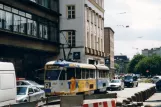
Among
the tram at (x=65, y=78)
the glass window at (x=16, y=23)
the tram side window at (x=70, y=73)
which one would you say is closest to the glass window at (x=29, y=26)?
the glass window at (x=16, y=23)

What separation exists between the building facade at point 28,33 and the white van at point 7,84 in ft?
54.2

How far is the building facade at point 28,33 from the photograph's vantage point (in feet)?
110

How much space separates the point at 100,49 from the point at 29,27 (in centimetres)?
2541

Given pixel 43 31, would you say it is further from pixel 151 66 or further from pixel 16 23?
pixel 151 66

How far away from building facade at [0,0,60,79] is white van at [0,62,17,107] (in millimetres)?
16519

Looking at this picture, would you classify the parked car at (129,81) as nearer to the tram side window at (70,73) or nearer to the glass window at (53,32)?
the glass window at (53,32)

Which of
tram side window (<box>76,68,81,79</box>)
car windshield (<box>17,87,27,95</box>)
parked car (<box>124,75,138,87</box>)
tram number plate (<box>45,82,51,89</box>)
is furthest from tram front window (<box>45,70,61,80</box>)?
parked car (<box>124,75,138,87</box>)

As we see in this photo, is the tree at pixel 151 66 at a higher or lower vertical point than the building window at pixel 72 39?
lower

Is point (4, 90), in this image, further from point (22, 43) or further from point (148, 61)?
point (148, 61)

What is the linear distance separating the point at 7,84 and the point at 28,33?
76.2 ft

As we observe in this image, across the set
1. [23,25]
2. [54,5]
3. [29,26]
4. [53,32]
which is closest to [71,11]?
[54,5]

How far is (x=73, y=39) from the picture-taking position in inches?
1981

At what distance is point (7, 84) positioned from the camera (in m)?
15.1

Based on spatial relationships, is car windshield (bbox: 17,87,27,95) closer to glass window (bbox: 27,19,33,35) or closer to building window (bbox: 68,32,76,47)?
glass window (bbox: 27,19,33,35)
